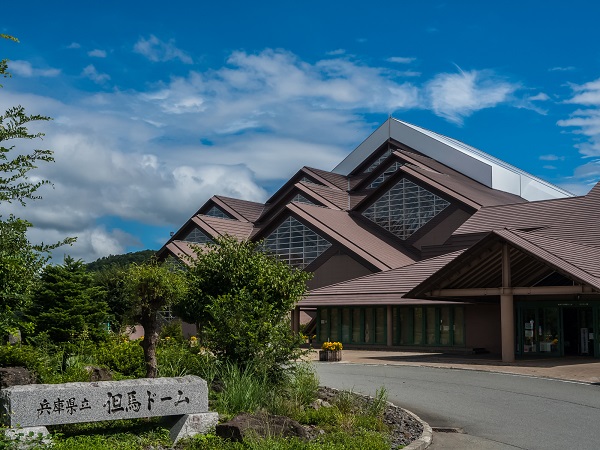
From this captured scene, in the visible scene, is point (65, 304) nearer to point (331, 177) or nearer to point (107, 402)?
point (107, 402)

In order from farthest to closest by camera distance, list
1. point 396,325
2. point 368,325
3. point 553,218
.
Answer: point 553,218 → point 368,325 → point 396,325

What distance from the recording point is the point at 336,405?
1267 centimetres

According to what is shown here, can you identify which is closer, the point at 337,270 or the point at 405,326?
the point at 405,326

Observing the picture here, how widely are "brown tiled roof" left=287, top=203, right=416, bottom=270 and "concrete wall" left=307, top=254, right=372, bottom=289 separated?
984 mm

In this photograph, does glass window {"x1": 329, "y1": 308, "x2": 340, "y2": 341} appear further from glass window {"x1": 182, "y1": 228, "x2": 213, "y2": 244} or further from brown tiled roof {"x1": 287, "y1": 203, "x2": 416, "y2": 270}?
glass window {"x1": 182, "y1": 228, "x2": 213, "y2": 244}

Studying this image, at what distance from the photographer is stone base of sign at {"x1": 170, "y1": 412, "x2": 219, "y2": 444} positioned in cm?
1053

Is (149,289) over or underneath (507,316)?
over

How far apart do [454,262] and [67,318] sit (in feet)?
46.1

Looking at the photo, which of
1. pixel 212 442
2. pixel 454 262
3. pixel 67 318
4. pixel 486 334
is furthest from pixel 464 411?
pixel 486 334

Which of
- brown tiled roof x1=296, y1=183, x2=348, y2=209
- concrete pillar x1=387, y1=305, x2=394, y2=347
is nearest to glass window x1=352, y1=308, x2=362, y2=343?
concrete pillar x1=387, y1=305, x2=394, y2=347

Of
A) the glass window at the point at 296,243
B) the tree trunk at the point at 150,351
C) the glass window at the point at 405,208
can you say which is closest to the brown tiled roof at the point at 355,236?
the glass window at the point at 296,243

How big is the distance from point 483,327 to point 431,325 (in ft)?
8.58

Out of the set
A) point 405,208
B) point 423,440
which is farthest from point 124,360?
point 405,208

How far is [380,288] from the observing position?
3666 centimetres
